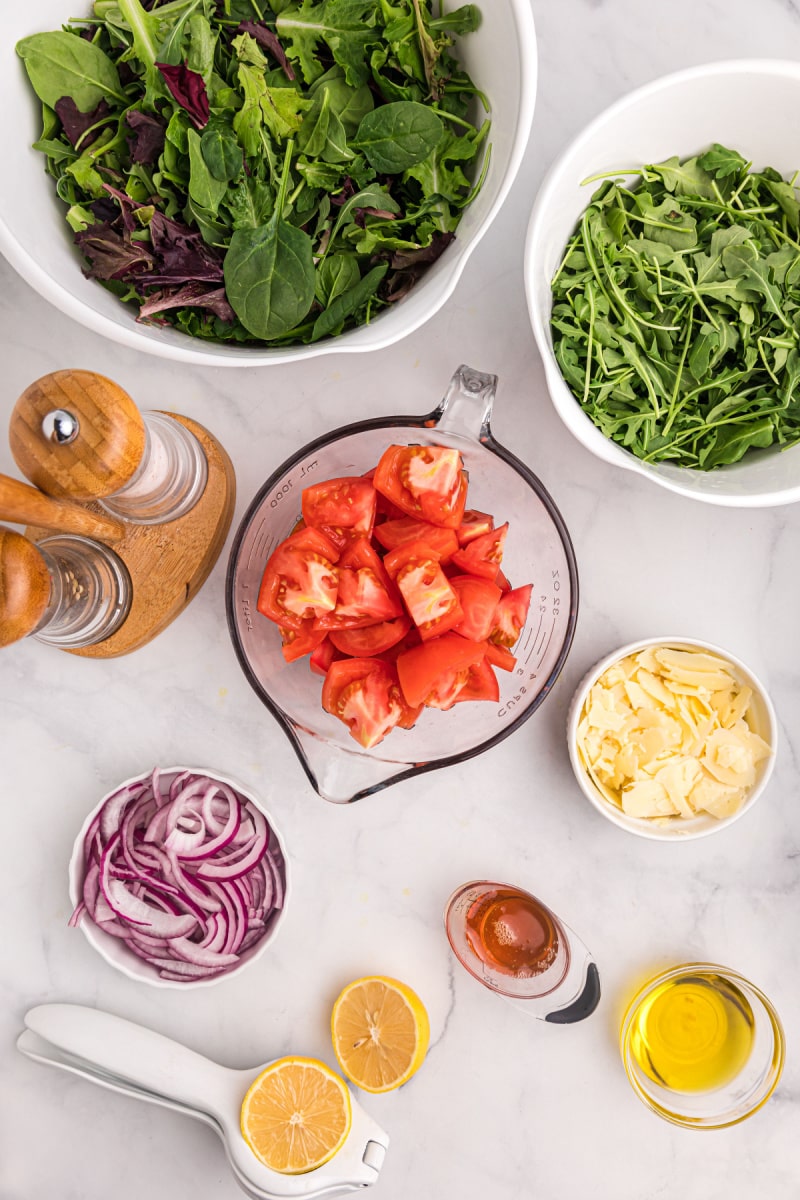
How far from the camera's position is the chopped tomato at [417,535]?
1016 mm

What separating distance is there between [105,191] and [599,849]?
1127mm

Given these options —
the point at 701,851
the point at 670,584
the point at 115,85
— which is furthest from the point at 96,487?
the point at 701,851

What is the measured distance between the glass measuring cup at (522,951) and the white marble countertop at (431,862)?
4 centimetres

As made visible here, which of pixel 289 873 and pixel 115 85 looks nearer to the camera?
pixel 115 85

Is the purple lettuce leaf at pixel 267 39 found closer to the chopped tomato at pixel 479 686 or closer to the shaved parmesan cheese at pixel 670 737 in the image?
the chopped tomato at pixel 479 686

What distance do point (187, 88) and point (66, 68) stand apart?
0.50 feet

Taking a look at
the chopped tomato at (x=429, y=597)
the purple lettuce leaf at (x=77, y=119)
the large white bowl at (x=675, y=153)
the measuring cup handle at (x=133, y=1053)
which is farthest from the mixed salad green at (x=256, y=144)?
the measuring cup handle at (x=133, y=1053)

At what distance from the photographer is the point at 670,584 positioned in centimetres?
127

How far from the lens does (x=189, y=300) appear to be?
39.7 inches

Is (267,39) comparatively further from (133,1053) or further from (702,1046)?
(702,1046)

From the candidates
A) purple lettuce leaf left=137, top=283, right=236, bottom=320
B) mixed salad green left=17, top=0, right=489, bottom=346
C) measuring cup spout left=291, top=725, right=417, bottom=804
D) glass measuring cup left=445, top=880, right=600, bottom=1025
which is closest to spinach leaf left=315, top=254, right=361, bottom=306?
mixed salad green left=17, top=0, right=489, bottom=346

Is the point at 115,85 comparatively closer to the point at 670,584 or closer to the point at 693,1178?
the point at 670,584

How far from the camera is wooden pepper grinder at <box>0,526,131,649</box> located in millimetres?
930

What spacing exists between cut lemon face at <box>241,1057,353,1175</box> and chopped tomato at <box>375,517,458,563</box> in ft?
2.58
